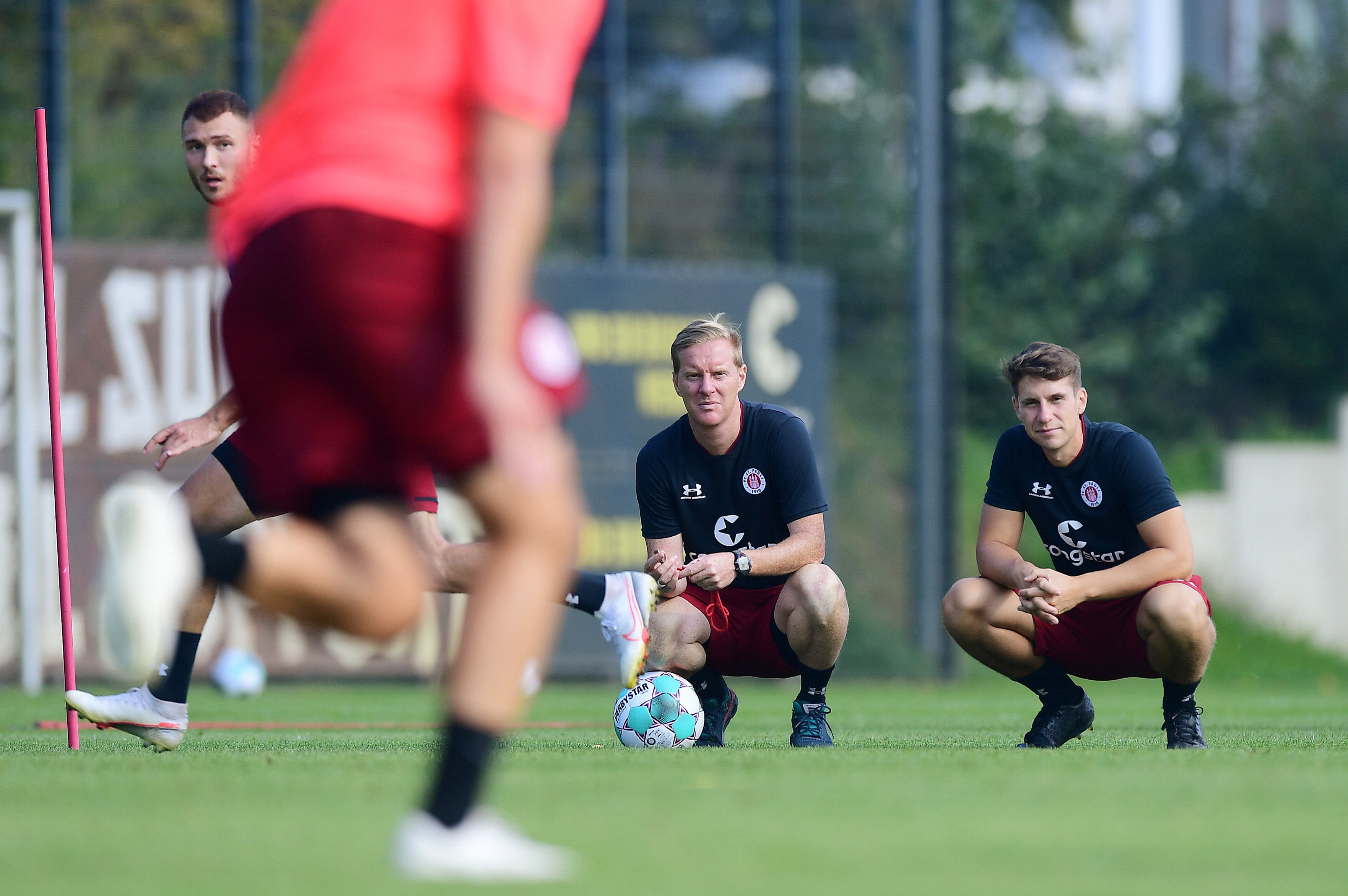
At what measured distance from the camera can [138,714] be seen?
560cm

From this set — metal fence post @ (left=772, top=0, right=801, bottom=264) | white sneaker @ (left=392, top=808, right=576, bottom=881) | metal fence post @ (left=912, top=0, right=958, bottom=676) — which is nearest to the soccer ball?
white sneaker @ (left=392, top=808, right=576, bottom=881)

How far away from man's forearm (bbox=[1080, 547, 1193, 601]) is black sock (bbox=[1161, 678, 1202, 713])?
0.38 metres

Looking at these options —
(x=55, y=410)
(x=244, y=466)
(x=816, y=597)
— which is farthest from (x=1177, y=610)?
(x=55, y=410)

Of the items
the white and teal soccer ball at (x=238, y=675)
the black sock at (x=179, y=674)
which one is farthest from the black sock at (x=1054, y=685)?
the white and teal soccer ball at (x=238, y=675)

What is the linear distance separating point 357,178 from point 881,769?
96.9 inches

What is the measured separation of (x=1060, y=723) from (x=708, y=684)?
51.2 inches

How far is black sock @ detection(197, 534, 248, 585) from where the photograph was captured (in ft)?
10.8

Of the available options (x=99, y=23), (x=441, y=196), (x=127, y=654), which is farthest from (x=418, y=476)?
(x=99, y=23)

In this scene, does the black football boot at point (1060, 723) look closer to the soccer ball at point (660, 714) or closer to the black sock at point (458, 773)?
the soccer ball at point (660, 714)

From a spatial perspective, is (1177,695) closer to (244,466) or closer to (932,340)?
(244,466)

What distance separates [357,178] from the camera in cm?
312

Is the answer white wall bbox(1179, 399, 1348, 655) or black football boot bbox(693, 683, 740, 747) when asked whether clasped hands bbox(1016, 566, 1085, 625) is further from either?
white wall bbox(1179, 399, 1348, 655)

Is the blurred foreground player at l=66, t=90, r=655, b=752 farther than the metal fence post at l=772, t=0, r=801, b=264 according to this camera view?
No

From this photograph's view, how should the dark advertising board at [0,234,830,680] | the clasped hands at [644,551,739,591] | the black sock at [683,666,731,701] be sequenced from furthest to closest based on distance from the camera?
1. the dark advertising board at [0,234,830,680]
2. the black sock at [683,666,731,701]
3. the clasped hands at [644,551,739,591]
